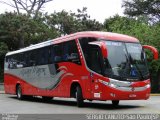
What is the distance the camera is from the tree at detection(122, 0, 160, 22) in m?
64.6

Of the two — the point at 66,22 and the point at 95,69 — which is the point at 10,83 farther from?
the point at 66,22

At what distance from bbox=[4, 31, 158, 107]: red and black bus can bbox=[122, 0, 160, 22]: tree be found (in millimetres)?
42471

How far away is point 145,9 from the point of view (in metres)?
65.3

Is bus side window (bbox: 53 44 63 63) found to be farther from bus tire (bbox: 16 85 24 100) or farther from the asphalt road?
bus tire (bbox: 16 85 24 100)

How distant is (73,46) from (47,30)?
33.1 m

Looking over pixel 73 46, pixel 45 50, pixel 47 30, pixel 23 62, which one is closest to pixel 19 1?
pixel 47 30

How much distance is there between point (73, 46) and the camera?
21.1 metres

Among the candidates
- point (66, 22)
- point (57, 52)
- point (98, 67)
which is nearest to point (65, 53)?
point (57, 52)

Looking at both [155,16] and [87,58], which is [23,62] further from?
[155,16]

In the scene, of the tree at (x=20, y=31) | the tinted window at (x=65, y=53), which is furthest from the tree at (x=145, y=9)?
the tinted window at (x=65, y=53)

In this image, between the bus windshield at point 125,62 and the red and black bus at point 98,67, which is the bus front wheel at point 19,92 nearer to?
the red and black bus at point 98,67

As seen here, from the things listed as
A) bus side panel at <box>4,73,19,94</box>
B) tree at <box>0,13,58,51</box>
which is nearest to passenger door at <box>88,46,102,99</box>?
bus side panel at <box>4,73,19,94</box>

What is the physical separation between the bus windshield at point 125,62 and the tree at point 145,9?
45.1 metres

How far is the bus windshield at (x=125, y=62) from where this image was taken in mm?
18844
